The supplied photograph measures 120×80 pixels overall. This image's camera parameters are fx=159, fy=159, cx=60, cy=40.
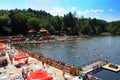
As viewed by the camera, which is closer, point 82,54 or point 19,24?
point 82,54

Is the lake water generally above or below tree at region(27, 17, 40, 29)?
below

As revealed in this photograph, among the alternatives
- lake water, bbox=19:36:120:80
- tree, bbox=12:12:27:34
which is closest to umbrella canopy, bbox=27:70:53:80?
lake water, bbox=19:36:120:80

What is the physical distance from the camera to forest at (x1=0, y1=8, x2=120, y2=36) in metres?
70.4

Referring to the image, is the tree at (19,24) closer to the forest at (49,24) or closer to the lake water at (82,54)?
the forest at (49,24)

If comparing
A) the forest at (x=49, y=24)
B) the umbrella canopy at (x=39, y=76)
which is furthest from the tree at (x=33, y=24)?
the umbrella canopy at (x=39, y=76)

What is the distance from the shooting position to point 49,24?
81.2 meters

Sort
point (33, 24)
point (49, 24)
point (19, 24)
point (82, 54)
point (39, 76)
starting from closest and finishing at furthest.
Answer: point (39, 76) < point (82, 54) < point (19, 24) < point (33, 24) < point (49, 24)

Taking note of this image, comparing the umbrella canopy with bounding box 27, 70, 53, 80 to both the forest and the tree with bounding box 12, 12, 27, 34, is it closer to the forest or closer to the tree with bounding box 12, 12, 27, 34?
the forest

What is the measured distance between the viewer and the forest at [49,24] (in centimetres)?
7039

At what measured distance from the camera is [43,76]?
13961 millimetres

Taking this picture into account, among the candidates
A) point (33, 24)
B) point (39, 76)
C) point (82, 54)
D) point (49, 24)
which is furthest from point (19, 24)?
point (39, 76)

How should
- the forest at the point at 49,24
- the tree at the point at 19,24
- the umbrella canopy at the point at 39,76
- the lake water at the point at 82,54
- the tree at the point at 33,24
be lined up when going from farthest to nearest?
the tree at the point at 33,24
the tree at the point at 19,24
the forest at the point at 49,24
the lake water at the point at 82,54
the umbrella canopy at the point at 39,76

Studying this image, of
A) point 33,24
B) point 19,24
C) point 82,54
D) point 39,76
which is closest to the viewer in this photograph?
point 39,76

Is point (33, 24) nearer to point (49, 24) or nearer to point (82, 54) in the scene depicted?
point (49, 24)
